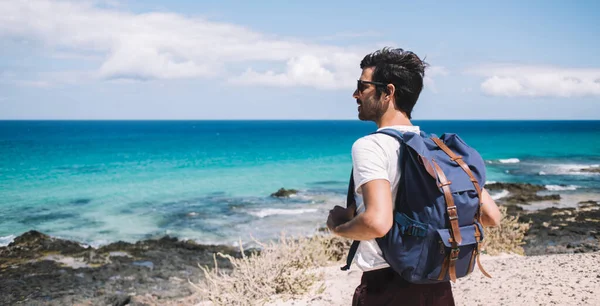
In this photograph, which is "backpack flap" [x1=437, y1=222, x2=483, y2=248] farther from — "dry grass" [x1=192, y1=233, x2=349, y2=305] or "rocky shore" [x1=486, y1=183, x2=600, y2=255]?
"rocky shore" [x1=486, y1=183, x2=600, y2=255]

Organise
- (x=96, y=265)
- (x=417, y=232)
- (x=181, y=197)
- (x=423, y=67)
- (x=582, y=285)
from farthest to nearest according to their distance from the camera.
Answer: (x=181, y=197) < (x=96, y=265) < (x=582, y=285) < (x=423, y=67) < (x=417, y=232)

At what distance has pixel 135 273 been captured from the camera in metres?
11.0

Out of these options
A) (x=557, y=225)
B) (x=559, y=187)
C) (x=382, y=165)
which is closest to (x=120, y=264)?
(x=382, y=165)

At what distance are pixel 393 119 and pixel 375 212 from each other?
1.63 ft

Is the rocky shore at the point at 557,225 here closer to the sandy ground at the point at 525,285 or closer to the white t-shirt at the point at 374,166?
the sandy ground at the point at 525,285

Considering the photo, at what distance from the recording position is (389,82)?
2.15 meters

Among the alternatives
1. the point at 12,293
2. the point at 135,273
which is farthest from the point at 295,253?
the point at 12,293

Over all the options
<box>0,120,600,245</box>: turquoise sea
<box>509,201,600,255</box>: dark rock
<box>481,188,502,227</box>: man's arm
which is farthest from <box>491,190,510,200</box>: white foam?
<box>481,188,502,227</box>: man's arm

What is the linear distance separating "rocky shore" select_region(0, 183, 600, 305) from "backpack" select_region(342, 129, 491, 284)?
8222mm

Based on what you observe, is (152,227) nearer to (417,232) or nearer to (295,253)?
(295,253)

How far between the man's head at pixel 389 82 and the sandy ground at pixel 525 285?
3.72 m

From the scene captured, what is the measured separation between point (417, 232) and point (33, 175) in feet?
110

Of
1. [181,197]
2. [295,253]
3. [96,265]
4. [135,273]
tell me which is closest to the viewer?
[295,253]

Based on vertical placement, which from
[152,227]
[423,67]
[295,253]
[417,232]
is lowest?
[152,227]
